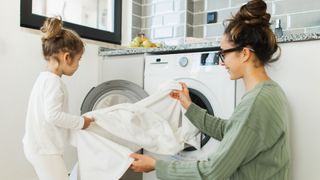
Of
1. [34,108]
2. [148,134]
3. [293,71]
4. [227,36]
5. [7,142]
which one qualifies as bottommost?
[7,142]

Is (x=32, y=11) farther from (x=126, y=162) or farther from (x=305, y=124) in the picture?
(x=305, y=124)

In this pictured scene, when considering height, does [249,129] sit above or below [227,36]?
below

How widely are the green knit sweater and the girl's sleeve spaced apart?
0.46 metres

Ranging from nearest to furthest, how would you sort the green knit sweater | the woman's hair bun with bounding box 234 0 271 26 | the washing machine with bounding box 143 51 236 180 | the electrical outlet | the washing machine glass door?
the green knit sweater → the woman's hair bun with bounding box 234 0 271 26 → the washing machine with bounding box 143 51 236 180 → the washing machine glass door → the electrical outlet

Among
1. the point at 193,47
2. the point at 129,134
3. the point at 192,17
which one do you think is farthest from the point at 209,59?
the point at 192,17

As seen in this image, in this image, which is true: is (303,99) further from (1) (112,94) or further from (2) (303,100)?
(1) (112,94)

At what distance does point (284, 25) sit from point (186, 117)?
1.30m

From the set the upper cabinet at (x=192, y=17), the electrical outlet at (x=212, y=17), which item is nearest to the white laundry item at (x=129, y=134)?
the upper cabinet at (x=192, y=17)

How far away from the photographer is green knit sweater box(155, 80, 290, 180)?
0.96m

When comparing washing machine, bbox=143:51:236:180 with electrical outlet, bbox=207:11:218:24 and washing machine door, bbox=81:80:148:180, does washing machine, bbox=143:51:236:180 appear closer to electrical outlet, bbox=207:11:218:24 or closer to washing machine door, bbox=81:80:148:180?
washing machine door, bbox=81:80:148:180

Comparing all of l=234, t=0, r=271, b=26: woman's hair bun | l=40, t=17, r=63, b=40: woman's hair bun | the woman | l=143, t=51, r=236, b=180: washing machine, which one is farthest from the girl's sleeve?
l=234, t=0, r=271, b=26: woman's hair bun

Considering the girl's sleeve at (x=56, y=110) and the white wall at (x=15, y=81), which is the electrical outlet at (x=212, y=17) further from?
the girl's sleeve at (x=56, y=110)

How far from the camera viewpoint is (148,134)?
54.6 inches

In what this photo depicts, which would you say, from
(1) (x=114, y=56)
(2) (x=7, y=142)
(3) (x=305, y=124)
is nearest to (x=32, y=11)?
(1) (x=114, y=56)
